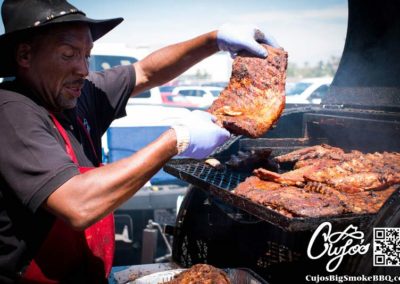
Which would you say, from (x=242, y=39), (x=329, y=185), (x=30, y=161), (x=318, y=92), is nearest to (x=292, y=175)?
(x=329, y=185)

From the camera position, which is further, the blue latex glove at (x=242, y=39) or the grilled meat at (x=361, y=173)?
the blue latex glove at (x=242, y=39)

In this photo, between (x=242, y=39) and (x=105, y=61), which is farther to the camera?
(x=105, y=61)

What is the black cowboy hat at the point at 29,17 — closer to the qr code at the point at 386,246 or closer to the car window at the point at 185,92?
the qr code at the point at 386,246

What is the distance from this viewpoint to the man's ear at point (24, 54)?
242 cm

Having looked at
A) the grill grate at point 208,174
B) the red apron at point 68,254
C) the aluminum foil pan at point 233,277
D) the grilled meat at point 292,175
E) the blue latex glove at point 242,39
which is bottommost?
the aluminum foil pan at point 233,277

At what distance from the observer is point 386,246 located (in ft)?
5.95

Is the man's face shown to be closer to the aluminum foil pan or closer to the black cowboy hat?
the black cowboy hat

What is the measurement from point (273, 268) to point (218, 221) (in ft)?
1.93

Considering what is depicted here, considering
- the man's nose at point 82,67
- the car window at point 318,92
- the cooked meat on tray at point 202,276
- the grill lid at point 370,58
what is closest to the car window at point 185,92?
the car window at point 318,92

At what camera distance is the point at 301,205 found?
201 cm

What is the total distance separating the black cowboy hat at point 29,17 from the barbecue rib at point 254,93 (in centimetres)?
105

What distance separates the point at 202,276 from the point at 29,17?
1.87 metres

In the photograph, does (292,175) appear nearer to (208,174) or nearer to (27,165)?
(208,174)

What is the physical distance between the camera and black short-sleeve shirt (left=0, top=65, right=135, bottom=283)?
2.02 meters
